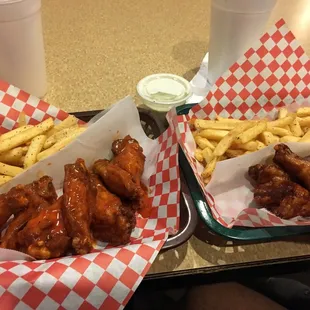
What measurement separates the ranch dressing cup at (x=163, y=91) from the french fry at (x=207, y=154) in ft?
→ 0.89

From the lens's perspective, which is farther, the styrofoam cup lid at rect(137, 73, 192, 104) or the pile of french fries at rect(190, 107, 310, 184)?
the styrofoam cup lid at rect(137, 73, 192, 104)

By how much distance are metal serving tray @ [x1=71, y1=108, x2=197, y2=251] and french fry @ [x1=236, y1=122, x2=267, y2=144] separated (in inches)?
9.2

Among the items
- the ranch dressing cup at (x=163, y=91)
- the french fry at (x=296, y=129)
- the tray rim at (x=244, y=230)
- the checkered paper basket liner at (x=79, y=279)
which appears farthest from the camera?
the ranch dressing cup at (x=163, y=91)

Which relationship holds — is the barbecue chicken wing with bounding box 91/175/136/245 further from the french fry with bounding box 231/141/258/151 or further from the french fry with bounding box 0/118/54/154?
the french fry with bounding box 231/141/258/151

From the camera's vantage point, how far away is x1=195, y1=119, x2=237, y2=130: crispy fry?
1.55 meters

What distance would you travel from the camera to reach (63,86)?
A: 6.27 ft

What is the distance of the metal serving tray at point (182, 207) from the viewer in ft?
3.96

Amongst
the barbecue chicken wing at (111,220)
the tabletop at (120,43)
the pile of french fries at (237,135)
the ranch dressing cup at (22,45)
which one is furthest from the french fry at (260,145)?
the ranch dressing cup at (22,45)

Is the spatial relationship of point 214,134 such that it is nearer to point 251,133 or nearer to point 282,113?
point 251,133

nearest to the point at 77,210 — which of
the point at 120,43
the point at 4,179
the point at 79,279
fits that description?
the point at 79,279

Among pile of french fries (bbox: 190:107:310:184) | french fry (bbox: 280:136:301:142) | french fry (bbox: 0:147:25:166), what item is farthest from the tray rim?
french fry (bbox: 0:147:25:166)

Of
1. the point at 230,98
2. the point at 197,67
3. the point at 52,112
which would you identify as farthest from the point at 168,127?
the point at 197,67

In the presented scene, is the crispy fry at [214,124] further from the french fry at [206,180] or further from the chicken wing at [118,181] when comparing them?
the chicken wing at [118,181]

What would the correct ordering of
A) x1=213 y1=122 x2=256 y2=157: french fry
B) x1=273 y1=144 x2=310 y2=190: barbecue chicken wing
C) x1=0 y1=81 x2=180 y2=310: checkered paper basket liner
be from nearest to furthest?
x1=0 y1=81 x2=180 y2=310: checkered paper basket liner → x1=273 y1=144 x2=310 y2=190: barbecue chicken wing → x1=213 y1=122 x2=256 y2=157: french fry
